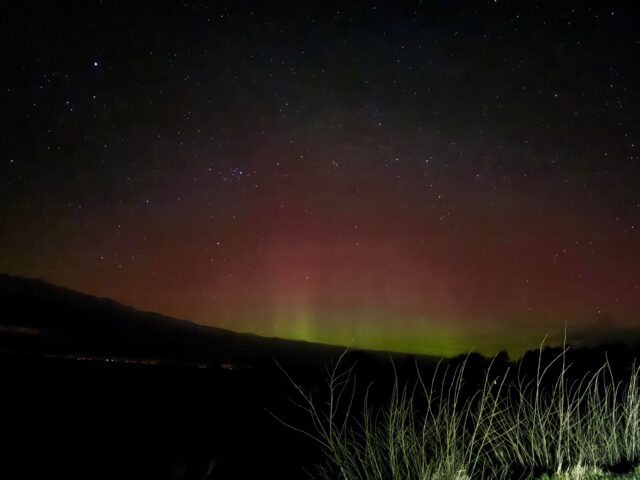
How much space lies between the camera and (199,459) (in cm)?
1222

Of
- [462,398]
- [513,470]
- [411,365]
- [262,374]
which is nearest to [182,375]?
[262,374]

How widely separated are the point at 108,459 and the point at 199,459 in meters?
1.77

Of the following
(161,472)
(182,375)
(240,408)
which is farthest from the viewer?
(182,375)

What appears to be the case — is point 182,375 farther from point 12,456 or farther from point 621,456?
point 621,456

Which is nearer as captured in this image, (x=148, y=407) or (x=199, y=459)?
(x=199, y=459)

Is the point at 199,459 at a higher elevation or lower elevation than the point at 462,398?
lower

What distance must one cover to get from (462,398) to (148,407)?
31.3 feet

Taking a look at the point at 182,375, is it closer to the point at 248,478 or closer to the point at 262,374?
the point at 262,374

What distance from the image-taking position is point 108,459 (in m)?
12.5

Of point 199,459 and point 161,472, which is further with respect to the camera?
point 199,459

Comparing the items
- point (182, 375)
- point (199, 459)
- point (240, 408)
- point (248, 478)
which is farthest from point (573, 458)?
point (182, 375)

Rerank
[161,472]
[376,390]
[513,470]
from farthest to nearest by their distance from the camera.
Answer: [376,390] < [161,472] < [513,470]

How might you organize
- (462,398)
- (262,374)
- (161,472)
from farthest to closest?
1. (262,374)
2. (462,398)
3. (161,472)

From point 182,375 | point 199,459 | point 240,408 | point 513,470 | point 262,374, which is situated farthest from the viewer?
point 182,375
